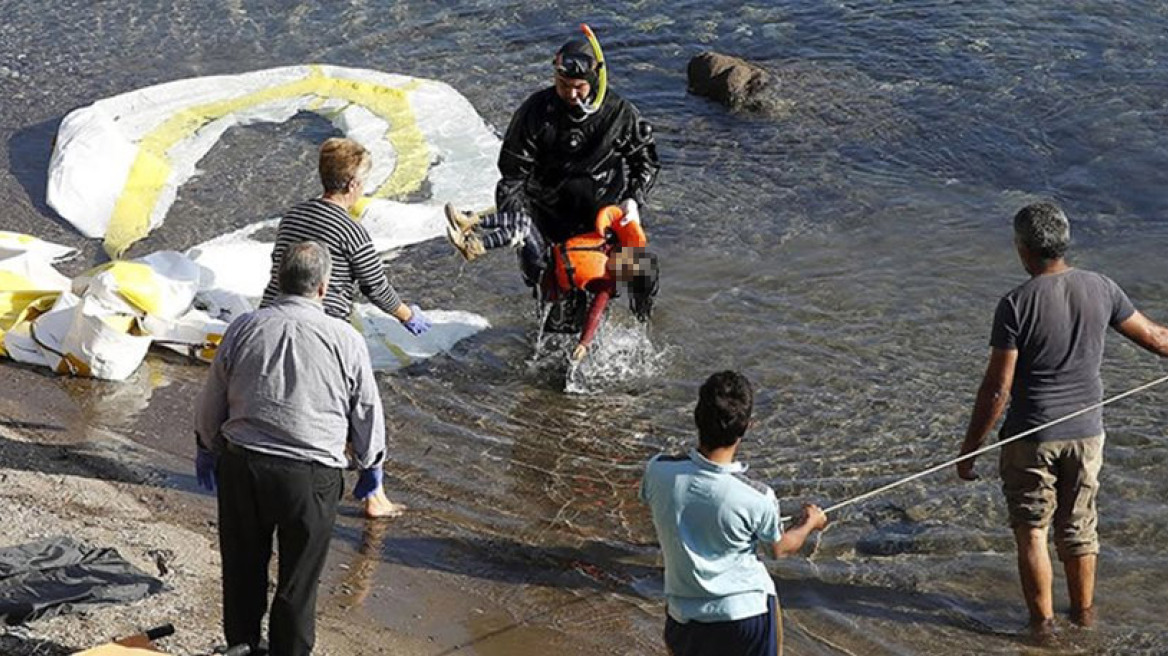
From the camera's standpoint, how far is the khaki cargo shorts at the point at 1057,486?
267 inches

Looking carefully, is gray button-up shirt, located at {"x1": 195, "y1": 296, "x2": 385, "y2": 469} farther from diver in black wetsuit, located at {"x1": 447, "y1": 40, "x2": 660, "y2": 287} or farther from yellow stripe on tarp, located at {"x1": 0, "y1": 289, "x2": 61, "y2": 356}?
yellow stripe on tarp, located at {"x1": 0, "y1": 289, "x2": 61, "y2": 356}

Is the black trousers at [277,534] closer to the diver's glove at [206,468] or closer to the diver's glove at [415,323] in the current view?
the diver's glove at [206,468]

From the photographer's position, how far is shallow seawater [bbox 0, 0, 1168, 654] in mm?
7648

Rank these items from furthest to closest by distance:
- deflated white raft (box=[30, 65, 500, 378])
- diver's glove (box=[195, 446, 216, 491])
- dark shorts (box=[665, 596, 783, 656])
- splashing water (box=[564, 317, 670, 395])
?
splashing water (box=[564, 317, 670, 395]) → deflated white raft (box=[30, 65, 500, 378]) → diver's glove (box=[195, 446, 216, 491]) → dark shorts (box=[665, 596, 783, 656])

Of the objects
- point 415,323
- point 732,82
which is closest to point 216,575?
point 415,323

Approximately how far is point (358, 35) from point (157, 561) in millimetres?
9919

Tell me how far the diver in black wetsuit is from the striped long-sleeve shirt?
49.1 inches

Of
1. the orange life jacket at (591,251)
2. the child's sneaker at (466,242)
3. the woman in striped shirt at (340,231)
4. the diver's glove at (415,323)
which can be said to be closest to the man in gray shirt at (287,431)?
the woman in striped shirt at (340,231)

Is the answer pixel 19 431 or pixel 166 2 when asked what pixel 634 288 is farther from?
pixel 166 2

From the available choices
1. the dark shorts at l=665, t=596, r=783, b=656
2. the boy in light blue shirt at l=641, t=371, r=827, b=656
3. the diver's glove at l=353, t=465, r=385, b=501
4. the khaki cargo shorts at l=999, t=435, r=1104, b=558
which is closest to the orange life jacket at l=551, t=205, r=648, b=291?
the diver's glove at l=353, t=465, r=385, b=501

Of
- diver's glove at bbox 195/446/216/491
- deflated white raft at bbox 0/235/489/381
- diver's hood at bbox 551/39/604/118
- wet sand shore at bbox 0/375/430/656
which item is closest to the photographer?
diver's glove at bbox 195/446/216/491

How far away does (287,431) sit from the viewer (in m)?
5.81

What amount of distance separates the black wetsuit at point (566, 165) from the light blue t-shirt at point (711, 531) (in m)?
4.34

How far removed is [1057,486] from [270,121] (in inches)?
349
